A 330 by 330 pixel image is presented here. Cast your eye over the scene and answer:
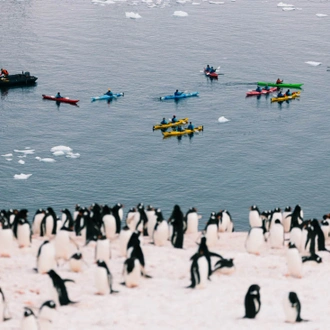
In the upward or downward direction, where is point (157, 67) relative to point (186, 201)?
upward

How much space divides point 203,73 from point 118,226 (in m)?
64.7

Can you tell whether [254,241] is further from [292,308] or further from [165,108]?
[165,108]

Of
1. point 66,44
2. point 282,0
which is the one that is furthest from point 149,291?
point 282,0

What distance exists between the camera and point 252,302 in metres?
27.9

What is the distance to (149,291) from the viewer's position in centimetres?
3000

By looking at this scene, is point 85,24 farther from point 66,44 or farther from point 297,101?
point 297,101

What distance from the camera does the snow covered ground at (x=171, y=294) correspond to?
27562 millimetres

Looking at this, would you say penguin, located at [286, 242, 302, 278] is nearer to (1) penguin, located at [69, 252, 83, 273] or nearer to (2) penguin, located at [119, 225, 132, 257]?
(2) penguin, located at [119, 225, 132, 257]

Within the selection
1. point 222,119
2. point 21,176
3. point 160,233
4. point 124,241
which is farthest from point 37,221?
point 222,119

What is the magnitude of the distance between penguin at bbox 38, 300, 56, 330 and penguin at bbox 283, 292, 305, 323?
6854mm

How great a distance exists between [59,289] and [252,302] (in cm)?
580

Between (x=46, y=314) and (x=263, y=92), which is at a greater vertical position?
(x=263, y=92)

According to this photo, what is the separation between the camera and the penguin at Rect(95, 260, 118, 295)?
29.2m

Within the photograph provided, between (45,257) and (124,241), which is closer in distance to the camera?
(45,257)
